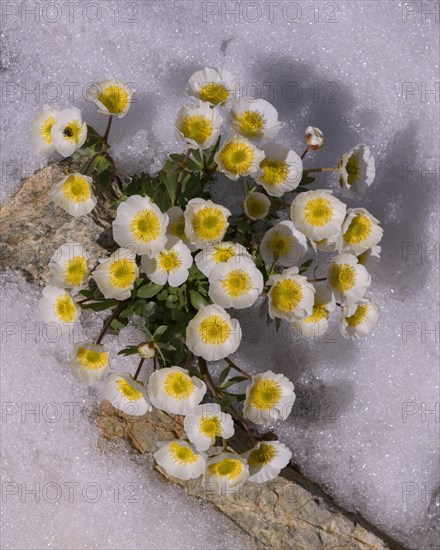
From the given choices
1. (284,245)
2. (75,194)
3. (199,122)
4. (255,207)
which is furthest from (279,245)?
Result: (75,194)

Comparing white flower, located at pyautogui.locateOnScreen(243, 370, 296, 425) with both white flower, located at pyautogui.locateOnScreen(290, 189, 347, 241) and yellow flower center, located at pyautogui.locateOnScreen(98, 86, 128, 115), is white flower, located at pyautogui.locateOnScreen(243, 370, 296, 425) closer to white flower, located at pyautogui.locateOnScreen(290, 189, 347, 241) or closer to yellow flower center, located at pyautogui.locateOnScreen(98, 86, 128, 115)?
white flower, located at pyautogui.locateOnScreen(290, 189, 347, 241)

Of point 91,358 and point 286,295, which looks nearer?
point 286,295

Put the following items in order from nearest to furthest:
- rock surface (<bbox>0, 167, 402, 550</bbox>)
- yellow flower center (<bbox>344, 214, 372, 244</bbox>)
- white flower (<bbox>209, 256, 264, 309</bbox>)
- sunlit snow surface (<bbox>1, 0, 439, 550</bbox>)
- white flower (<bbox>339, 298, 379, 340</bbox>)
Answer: white flower (<bbox>209, 256, 264, 309</bbox>)
yellow flower center (<bbox>344, 214, 372, 244</bbox>)
white flower (<bbox>339, 298, 379, 340</bbox>)
rock surface (<bbox>0, 167, 402, 550</bbox>)
sunlit snow surface (<bbox>1, 0, 439, 550</bbox>)

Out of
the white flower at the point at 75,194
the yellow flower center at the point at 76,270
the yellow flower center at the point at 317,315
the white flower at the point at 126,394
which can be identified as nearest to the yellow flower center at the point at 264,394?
the yellow flower center at the point at 317,315

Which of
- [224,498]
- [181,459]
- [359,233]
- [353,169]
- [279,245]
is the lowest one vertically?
[224,498]

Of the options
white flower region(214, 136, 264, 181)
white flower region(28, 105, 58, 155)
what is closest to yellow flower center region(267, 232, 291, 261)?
white flower region(214, 136, 264, 181)

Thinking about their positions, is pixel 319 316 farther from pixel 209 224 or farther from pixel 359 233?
pixel 209 224
